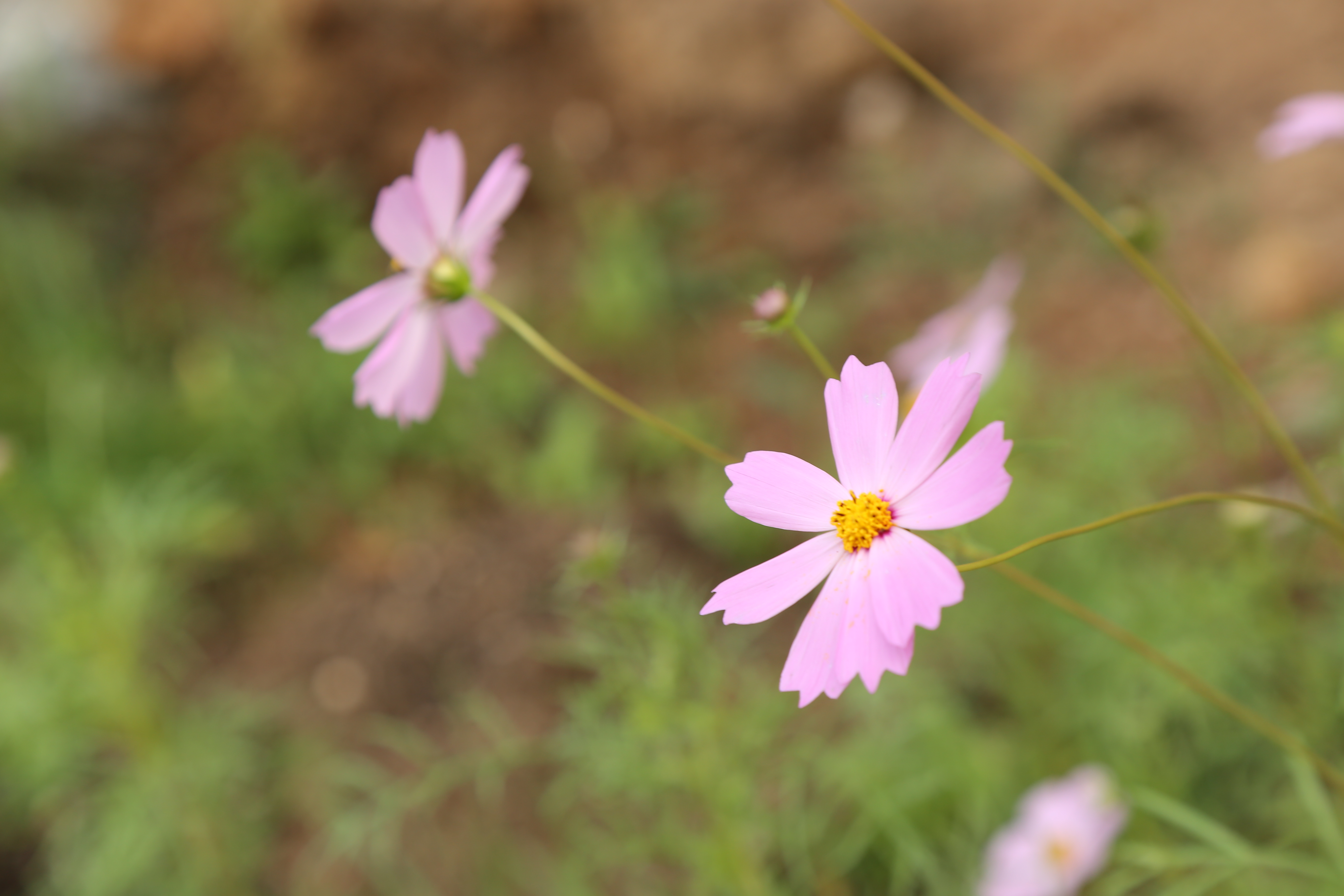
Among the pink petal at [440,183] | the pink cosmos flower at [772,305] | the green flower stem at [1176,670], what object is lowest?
the green flower stem at [1176,670]

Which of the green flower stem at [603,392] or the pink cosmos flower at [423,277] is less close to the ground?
the pink cosmos flower at [423,277]

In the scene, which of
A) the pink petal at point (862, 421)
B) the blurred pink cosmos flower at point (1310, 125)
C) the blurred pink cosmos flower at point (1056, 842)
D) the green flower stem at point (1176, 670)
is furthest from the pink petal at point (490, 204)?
the blurred pink cosmos flower at point (1056, 842)

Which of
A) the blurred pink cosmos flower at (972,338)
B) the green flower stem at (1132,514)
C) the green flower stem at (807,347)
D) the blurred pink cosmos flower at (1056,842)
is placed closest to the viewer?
the green flower stem at (1132,514)

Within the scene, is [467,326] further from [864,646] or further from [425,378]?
[864,646]

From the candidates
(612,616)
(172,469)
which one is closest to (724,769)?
(612,616)

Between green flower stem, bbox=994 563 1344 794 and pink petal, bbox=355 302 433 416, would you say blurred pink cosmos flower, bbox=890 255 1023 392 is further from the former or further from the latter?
A: pink petal, bbox=355 302 433 416

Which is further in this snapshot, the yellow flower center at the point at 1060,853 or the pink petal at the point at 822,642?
the yellow flower center at the point at 1060,853

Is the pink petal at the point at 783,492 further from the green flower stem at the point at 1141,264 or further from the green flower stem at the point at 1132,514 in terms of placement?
the green flower stem at the point at 1141,264
